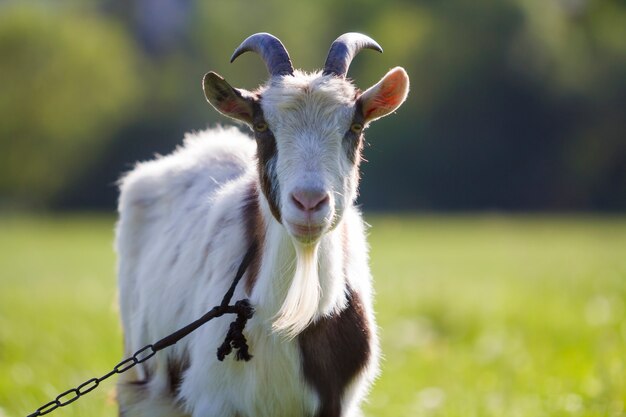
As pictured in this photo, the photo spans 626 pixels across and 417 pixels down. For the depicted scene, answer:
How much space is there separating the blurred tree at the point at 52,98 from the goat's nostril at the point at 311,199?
142ft

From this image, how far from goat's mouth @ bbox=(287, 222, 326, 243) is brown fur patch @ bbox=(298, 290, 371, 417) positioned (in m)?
0.57

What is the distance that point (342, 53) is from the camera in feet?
16.0

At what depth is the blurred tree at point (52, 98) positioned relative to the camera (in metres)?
46.9

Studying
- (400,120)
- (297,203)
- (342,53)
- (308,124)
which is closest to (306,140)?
(308,124)

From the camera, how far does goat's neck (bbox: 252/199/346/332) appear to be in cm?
462

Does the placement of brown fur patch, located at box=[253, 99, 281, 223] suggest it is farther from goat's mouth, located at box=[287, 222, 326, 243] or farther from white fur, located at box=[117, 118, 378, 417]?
goat's mouth, located at box=[287, 222, 326, 243]

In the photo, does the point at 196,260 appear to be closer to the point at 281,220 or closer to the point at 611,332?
the point at 281,220

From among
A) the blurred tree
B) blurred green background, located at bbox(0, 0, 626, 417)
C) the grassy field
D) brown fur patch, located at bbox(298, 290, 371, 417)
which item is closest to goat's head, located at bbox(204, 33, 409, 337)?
brown fur patch, located at bbox(298, 290, 371, 417)

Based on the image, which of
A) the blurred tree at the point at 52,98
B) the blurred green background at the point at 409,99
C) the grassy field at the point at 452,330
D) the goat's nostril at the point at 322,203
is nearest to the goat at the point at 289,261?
the goat's nostril at the point at 322,203

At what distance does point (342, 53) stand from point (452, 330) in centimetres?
691

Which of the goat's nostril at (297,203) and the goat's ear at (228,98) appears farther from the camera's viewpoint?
the goat's ear at (228,98)

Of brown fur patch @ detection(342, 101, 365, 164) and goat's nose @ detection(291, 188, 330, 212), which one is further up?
brown fur patch @ detection(342, 101, 365, 164)

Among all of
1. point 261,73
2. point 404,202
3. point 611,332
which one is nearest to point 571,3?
point 404,202

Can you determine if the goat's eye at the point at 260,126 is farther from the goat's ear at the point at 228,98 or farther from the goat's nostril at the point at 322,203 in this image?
the goat's nostril at the point at 322,203
